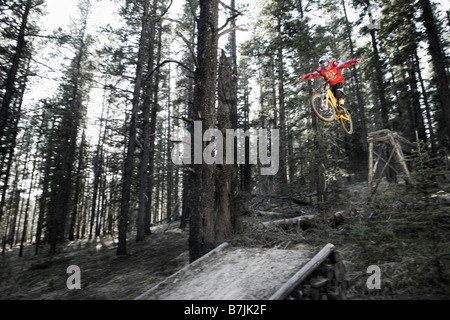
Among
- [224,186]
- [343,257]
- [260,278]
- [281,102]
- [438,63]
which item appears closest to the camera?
[260,278]

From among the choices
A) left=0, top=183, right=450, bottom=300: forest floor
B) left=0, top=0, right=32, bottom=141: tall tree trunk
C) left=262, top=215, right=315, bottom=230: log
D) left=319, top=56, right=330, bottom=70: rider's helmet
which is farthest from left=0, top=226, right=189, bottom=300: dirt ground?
left=319, top=56, right=330, bottom=70: rider's helmet

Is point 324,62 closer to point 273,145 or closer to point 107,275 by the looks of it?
point 107,275

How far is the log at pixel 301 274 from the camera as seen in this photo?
3464 mm

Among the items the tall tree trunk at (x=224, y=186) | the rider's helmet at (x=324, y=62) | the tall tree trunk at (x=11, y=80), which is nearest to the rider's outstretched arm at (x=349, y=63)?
the rider's helmet at (x=324, y=62)

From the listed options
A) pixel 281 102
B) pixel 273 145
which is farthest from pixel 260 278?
pixel 273 145

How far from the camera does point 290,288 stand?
3641 millimetres

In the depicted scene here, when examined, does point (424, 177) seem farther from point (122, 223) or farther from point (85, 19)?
point (85, 19)

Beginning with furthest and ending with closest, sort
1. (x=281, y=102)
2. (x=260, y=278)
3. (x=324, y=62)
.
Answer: (x=281, y=102) → (x=324, y=62) → (x=260, y=278)

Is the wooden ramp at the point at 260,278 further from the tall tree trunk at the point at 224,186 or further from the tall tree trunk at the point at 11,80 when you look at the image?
the tall tree trunk at the point at 11,80

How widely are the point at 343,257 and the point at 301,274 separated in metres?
3.59

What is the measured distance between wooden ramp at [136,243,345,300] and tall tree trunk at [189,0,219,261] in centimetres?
114

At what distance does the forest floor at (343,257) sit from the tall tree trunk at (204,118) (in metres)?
1.16

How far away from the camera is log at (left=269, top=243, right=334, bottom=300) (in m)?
3.46

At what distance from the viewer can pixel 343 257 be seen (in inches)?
266
